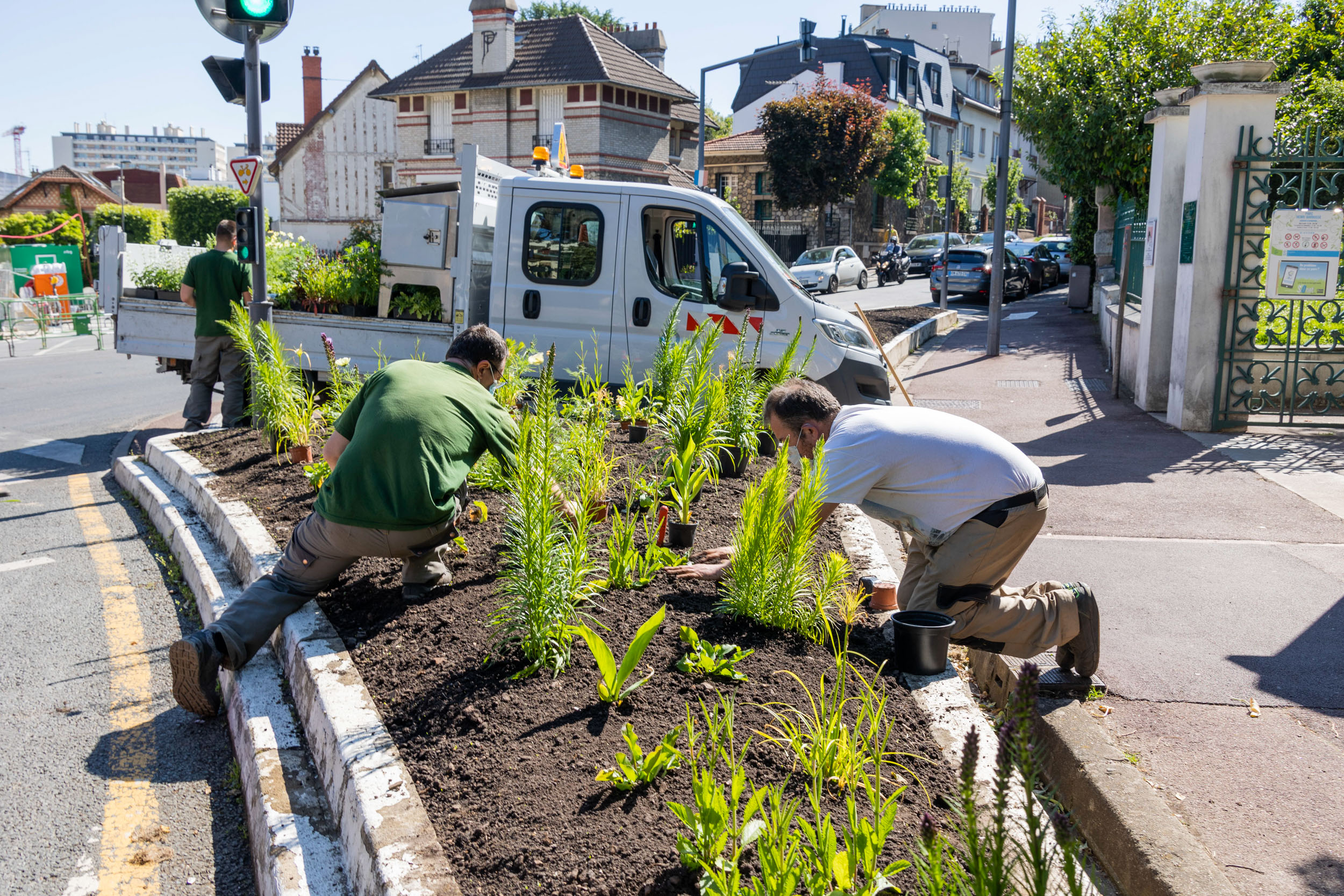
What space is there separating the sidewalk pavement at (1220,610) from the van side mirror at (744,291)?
2.75 m

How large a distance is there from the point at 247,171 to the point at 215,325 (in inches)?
59.8

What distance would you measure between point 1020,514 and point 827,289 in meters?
29.0

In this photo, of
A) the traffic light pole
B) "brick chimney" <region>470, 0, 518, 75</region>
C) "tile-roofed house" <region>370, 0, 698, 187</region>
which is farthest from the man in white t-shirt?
"brick chimney" <region>470, 0, 518, 75</region>

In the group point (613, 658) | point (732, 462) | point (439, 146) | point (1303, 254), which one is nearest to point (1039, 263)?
point (1303, 254)

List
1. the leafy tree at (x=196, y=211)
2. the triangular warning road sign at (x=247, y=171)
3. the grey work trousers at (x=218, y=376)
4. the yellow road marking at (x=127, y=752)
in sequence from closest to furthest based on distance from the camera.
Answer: the yellow road marking at (x=127, y=752), the triangular warning road sign at (x=247, y=171), the grey work trousers at (x=218, y=376), the leafy tree at (x=196, y=211)

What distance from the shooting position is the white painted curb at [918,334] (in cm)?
1655

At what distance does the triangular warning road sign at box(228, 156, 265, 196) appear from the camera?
9.38 metres

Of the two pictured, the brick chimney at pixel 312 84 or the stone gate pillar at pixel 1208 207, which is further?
the brick chimney at pixel 312 84

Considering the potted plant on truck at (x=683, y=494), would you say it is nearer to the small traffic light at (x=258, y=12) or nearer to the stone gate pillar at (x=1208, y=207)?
the small traffic light at (x=258, y=12)

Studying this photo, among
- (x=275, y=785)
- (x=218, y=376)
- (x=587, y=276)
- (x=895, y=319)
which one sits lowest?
(x=275, y=785)

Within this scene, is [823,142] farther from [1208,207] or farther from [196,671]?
[196,671]

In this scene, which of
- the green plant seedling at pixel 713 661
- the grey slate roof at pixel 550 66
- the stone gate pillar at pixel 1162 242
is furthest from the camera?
the grey slate roof at pixel 550 66

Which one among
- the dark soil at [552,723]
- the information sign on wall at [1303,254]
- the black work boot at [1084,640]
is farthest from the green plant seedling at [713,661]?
the information sign on wall at [1303,254]

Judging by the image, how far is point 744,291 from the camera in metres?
7.99
